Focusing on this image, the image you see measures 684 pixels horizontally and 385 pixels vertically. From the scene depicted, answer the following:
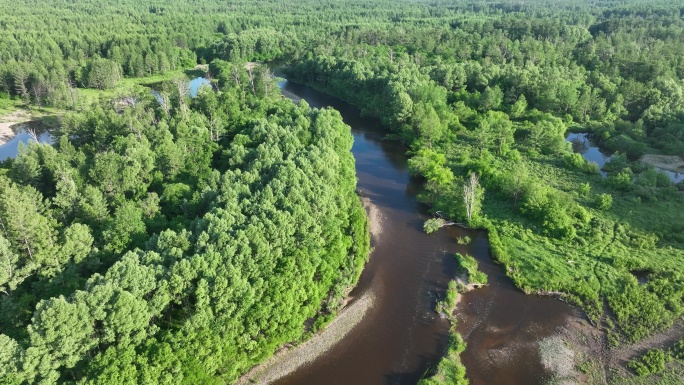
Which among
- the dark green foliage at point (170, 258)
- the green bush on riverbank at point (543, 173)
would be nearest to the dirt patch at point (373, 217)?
the dark green foliage at point (170, 258)

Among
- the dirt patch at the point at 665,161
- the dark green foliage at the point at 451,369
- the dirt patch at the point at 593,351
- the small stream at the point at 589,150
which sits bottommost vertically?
the dark green foliage at the point at 451,369

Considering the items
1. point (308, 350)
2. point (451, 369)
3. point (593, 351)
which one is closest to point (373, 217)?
point (308, 350)

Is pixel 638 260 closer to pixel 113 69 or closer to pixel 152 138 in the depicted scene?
pixel 152 138

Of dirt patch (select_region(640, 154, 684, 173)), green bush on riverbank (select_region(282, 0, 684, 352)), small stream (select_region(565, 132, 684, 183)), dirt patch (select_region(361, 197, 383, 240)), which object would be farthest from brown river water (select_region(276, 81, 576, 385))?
dirt patch (select_region(640, 154, 684, 173))

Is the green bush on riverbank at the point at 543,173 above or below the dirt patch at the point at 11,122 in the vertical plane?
above

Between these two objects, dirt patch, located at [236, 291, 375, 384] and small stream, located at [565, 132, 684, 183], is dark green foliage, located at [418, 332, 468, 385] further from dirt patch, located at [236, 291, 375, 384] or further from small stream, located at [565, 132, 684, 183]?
small stream, located at [565, 132, 684, 183]

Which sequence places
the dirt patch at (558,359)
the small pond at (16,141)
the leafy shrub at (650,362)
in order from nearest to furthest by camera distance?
the leafy shrub at (650,362) < the dirt patch at (558,359) < the small pond at (16,141)

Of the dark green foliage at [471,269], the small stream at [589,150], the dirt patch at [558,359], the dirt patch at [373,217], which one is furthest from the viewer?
the small stream at [589,150]

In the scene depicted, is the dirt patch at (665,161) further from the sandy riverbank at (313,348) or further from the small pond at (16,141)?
the small pond at (16,141)
